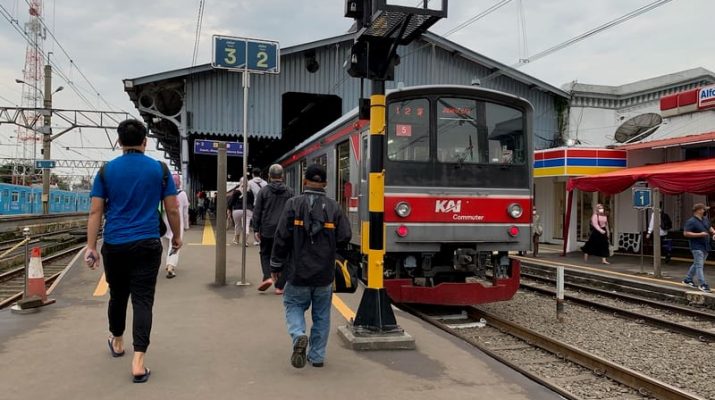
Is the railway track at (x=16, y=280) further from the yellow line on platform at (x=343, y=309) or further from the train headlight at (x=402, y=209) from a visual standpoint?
the train headlight at (x=402, y=209)

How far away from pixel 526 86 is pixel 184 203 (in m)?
16.0

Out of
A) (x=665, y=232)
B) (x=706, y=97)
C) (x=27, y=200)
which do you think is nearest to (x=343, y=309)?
(x=665, y=232)

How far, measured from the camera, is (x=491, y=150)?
7.58 m

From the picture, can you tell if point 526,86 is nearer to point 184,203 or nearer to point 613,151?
point 613,151

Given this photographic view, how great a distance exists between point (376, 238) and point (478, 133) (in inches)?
121

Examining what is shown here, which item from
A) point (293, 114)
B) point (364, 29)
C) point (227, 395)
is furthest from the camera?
point (293, 114)

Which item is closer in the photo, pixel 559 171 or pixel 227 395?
pixel 227 395

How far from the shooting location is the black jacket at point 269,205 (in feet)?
22.5

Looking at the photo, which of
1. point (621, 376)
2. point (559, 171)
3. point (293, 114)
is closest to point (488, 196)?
point (621, 376)

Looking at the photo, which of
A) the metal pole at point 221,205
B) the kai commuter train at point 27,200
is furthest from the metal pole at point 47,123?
the metal pole at point 221,205

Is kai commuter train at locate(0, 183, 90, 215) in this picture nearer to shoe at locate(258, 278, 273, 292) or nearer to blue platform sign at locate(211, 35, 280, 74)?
blue platform sign at locate(211, 35, 280, 74)

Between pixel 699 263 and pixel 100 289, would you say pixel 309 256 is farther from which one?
pixel 699 263

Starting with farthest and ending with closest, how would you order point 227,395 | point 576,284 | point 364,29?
point 576,284 → point 364,29 → point 227,395

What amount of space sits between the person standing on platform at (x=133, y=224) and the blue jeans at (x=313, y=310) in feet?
3.31
